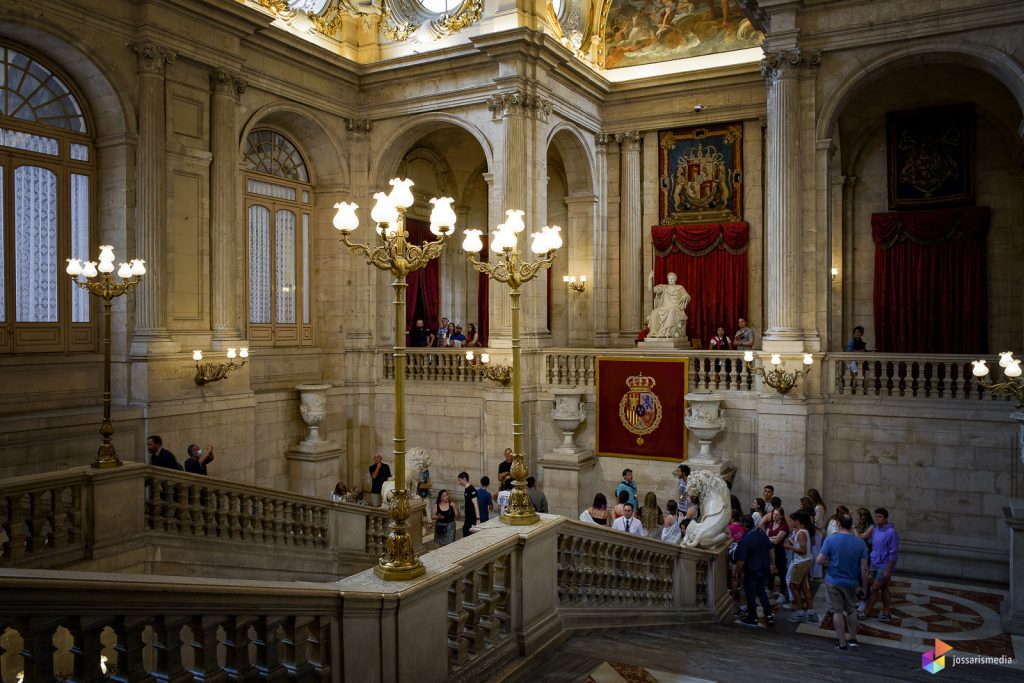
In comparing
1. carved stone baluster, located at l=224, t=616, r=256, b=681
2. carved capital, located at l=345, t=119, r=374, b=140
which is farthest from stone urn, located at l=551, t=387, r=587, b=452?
carved stone baluster, located at l=224, t=616, r=256, b=681

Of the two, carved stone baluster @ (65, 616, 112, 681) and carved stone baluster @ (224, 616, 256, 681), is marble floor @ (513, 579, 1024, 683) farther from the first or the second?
carved stone baluster @ (65, 616, 112, 681)

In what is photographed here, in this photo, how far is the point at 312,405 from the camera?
16656mm

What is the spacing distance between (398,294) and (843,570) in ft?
20.4

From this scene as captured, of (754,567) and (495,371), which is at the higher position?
(495,371)

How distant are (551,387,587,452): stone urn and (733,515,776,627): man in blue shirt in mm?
5848

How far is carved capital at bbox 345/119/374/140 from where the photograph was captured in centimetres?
1836

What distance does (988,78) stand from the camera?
1593cm

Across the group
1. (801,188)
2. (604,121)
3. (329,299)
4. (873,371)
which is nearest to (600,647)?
(873,371)

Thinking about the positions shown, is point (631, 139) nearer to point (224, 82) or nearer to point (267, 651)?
point (224, 82)

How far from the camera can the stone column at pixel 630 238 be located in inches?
770

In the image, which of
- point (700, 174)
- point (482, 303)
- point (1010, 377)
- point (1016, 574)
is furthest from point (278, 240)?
point (1016, 574)

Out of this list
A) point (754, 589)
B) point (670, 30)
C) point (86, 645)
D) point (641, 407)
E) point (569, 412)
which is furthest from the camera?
point (670, 30)

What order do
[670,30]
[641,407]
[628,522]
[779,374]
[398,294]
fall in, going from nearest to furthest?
[398,294]
[628,522]
[779,374]
[641,407]
[670,30]

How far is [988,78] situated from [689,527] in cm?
1226
